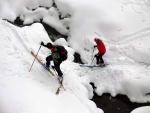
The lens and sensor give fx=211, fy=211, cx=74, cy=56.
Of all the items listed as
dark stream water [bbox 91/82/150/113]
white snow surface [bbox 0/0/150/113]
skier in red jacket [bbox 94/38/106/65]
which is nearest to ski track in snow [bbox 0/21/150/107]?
white snow surface [bbox 0/0/150/113]

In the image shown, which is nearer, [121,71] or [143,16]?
[121,71]

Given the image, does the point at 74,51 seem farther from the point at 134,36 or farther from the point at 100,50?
the point at 134,36

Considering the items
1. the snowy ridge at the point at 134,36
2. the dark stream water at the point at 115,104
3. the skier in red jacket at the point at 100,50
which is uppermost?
the snowy ridge at the point at 134,36

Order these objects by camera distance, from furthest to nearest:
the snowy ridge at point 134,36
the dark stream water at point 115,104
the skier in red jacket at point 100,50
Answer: the snowy ridge at point 134,36, the skier in red jacket at point 100,50, the dark stream water at point 115,104

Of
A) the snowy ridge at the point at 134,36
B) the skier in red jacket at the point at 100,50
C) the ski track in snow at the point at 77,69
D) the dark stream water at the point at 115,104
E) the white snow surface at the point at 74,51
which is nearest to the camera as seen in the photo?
the white snow surface at the point at 74,51

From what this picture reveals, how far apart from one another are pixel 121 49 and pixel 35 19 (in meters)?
5.58

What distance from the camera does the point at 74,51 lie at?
1200 centimetres

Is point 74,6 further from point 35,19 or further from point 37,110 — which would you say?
point 37,110

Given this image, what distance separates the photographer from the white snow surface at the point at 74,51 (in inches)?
284

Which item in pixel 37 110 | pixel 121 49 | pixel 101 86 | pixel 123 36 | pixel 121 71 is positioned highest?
pixel 123 36

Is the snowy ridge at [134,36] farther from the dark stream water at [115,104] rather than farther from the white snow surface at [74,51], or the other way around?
the dark stream water at [115,104]

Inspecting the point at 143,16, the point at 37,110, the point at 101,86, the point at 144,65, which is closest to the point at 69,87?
the point at 101,86

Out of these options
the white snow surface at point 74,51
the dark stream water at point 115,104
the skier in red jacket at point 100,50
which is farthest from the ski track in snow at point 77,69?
the skier in red jacket at point 100,50

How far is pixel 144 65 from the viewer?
1101cm
